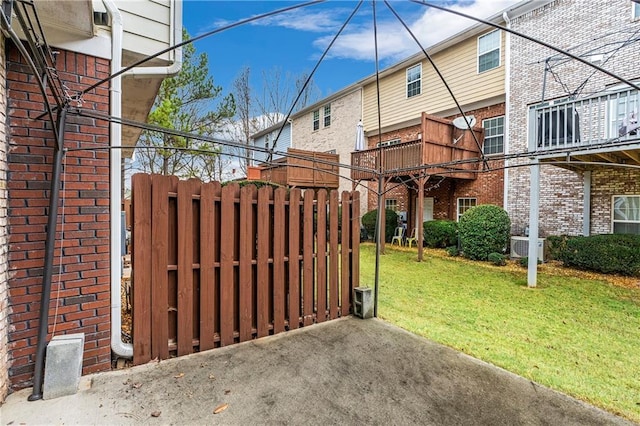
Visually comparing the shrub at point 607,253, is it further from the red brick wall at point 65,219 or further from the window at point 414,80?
the red brick wall at point 65,219

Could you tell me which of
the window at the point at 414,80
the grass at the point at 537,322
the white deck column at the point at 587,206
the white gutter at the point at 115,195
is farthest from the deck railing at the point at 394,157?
the white gutter at the point at 115,195

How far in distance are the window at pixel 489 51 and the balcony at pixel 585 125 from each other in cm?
486

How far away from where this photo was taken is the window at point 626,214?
8.74 m

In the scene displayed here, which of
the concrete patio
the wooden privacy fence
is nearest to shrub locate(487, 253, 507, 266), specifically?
the wooden privacy fence

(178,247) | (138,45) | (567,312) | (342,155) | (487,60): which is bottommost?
(567,312)

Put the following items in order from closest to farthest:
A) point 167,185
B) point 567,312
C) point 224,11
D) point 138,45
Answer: point 167,185 < point 138,45 < point 567,312 < point 224,11

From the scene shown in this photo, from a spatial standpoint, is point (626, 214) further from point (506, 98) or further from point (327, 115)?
point (327, 115)

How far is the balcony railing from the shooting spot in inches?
261

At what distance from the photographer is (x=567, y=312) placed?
5605 mm

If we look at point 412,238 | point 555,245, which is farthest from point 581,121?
point 412,238

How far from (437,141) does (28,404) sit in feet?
38.2

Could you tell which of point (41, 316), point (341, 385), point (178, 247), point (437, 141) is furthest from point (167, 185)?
point (437, 141)

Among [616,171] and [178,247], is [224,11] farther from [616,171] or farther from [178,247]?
[616,171]

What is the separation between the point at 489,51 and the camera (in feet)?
39.3
